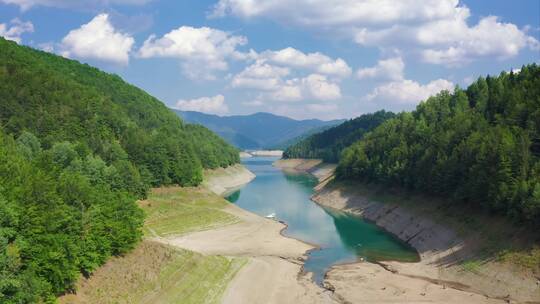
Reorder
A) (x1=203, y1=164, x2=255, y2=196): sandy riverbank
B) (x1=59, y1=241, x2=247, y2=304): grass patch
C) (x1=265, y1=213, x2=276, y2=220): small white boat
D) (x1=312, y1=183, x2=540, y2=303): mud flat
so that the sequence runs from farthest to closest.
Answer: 1. (x1=203, y1=164, x2=255, y2=196): sandy riverbank
2. (x1=265, y1=213, x2=276, y2=220): small white boat
3. (x1=312, y1=183, x2=540, y2=303): mud flat
4. (x1=59, y1=241, x2=247, y2=304): grass patch

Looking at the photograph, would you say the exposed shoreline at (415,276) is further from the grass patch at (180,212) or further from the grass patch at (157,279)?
the grass patch at (180,212)

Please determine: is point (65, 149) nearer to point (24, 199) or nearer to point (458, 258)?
point (24, 199)

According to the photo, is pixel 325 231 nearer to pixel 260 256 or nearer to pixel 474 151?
pixel 260 256

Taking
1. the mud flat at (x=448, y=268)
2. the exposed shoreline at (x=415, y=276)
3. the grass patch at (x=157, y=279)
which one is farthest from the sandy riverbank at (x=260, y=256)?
the mud flat at (x=448, y=268)

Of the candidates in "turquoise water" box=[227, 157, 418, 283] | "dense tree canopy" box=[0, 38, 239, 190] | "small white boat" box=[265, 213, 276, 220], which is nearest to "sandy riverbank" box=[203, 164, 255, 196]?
"turquoise water" box=[227, 157, 418, 283]

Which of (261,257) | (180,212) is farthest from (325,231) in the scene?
(180,212)

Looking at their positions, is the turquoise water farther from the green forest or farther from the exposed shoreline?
the green forest

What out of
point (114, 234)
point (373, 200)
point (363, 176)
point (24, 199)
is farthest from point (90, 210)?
point (363, 176)
